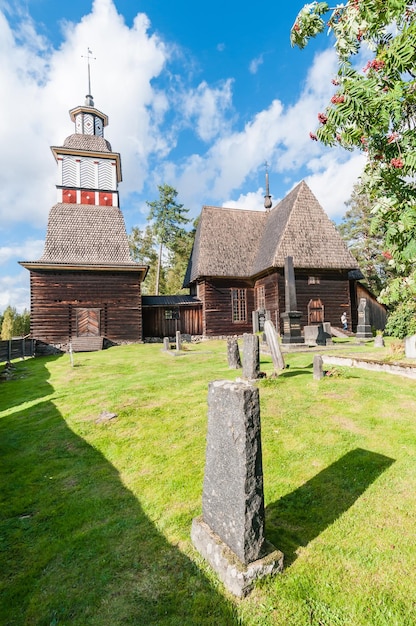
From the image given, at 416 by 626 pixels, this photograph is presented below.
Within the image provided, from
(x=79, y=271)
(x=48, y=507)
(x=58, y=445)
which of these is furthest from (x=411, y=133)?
(x=79, y=271)

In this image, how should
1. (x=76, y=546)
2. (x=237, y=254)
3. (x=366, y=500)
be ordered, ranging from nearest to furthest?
(x=76, y=546) < (x=366, y=500) < (x=237, y=254)

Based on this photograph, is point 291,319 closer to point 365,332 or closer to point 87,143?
point 365,332

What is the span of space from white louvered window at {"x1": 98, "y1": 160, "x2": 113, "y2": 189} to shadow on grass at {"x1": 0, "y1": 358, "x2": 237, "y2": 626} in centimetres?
2518

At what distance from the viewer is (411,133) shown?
400 centimetres

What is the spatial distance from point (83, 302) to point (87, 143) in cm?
1502

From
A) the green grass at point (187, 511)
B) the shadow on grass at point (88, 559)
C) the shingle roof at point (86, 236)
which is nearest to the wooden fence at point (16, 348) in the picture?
the shingle roof at point (86, 236)

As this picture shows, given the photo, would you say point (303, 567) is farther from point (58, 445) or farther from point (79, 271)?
point (79, 271)

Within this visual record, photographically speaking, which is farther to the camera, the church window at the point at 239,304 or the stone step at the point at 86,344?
the church window at the point at 239,304

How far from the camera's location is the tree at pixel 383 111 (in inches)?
150

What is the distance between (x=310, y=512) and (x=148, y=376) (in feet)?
23.6

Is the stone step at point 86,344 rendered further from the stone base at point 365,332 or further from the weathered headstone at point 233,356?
the stone base at point 365,332

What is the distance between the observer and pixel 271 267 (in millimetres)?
19859

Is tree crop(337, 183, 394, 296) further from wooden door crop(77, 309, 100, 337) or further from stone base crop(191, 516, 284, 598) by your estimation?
stone base crop(191, 516, 284, 598)

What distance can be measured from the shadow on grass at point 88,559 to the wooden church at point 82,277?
52.3 ft
